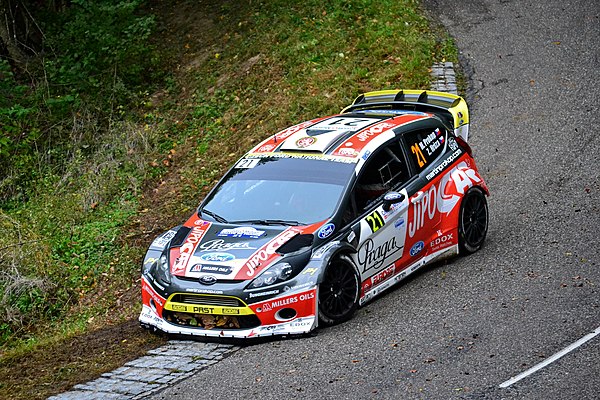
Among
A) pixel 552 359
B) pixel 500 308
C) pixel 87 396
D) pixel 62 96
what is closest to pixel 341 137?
pixel 500 308

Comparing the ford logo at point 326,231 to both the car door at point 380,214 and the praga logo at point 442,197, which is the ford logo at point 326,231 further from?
the praga logo at point 442,197

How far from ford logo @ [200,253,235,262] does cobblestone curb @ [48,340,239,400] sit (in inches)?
31.5

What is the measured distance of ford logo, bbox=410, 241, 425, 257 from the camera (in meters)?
10.1

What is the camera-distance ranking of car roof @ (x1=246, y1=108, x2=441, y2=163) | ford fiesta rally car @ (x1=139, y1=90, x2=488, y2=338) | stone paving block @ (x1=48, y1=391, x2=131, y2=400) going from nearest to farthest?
stone paving block @ (x1=48, y1=391, x2=131, y2=400), ford fiesta rally car @ (x1=139, y1=90, x2=488, y2=338), car roof @ (x1=246, y1=108, x2=441, y2=163)

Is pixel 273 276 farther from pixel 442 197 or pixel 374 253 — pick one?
pixel 442 197

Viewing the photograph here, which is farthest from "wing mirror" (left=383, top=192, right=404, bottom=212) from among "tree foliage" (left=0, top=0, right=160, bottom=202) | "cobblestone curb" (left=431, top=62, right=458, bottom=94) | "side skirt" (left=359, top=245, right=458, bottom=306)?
"tree foliage" (left=0, top=0, right=160, bottom=202)

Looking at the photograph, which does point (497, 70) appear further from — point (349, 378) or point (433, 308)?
point (349, 378)

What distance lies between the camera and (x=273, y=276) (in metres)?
8.60

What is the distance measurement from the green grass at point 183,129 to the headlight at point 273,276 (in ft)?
9.38

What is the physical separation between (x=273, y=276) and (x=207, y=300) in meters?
0.66

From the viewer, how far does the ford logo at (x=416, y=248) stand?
10.1 meters

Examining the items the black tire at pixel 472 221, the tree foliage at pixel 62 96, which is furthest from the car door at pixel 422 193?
the tree foliage at pixel 62 96

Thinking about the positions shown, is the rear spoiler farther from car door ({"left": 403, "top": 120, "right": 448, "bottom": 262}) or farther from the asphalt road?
the asphalt road

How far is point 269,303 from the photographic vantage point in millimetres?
8539
